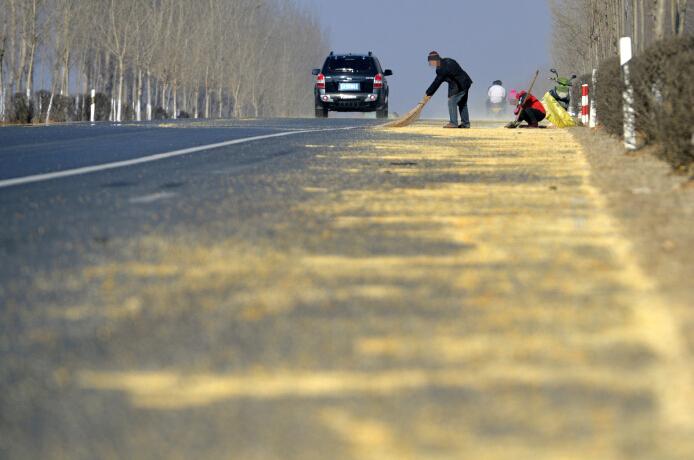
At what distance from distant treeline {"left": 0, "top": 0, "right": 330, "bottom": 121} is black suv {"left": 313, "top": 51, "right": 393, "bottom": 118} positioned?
10.9 metres

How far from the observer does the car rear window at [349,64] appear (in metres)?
32.4

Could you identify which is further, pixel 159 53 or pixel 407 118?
pixel 159 53

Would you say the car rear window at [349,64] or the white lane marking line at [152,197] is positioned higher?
the car rear window at [349,64]

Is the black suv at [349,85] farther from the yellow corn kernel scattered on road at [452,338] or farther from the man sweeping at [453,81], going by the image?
the yellow corn kernel scattered on road at [452,338]

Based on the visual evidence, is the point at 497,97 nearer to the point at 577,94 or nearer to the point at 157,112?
the point at 157,112

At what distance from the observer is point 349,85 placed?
106 feet

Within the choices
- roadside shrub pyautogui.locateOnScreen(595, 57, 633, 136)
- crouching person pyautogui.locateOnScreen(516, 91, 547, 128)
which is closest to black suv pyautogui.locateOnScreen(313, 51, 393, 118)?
crouching person pyautogui.locateOnScreen(516, 91, 547, 128)

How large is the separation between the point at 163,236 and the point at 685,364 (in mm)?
2975

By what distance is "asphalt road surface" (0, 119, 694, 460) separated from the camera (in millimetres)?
2697

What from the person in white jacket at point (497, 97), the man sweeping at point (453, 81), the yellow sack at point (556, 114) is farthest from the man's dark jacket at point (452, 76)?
the person in white jacket at point (497, 97)

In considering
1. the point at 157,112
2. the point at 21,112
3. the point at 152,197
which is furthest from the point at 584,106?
the point at 157,112

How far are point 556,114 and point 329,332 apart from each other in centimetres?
2136

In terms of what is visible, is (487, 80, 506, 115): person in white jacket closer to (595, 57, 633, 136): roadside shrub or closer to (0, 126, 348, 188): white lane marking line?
(595, 57, 633, 136): roadside shrub

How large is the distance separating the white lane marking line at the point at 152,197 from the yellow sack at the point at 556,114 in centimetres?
1767
